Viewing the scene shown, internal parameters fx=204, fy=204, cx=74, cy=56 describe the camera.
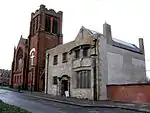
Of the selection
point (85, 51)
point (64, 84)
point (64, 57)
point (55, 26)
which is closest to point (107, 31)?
point (85, 51)

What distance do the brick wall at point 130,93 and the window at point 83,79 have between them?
268 centimetres

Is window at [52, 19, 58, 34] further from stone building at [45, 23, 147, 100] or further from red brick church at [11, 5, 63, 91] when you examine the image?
stone building at [45, 23, 147, 100]

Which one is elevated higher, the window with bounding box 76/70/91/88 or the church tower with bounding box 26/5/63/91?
the church tower with bounding box 26/5/63/91

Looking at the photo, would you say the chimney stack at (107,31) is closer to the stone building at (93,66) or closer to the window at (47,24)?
the stone building at (93,66)

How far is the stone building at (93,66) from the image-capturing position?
2477cm

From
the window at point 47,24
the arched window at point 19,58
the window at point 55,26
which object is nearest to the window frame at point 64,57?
the window at point 47,24

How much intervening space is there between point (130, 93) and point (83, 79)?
680 centimetres

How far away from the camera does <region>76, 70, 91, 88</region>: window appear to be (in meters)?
25.5

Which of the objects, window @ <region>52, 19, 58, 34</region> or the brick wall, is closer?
the brick wall

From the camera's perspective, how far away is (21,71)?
169 ft

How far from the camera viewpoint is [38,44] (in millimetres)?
46000

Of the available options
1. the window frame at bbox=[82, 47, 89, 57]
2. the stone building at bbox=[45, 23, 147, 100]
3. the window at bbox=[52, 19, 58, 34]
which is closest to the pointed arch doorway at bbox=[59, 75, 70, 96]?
the stone building at bbox=[45, 23, 147, 100]

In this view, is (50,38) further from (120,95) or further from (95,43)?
(120,95)

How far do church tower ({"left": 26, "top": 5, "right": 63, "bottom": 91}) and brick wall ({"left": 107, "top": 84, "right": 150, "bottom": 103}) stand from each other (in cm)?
2228
